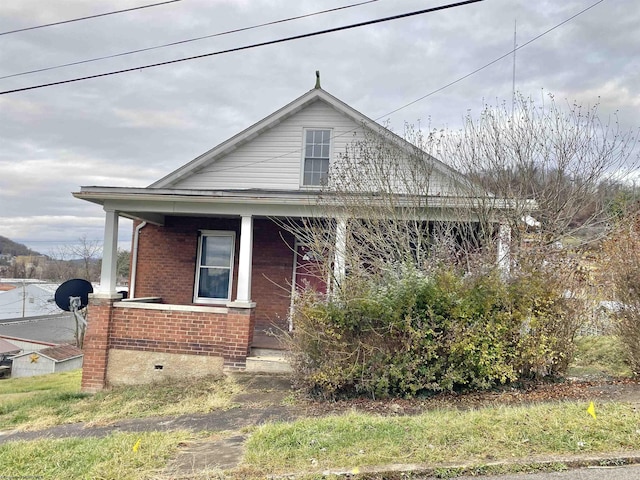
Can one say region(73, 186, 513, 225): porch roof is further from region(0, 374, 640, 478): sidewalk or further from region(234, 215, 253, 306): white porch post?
region(0, 374, 640, 478): sidewalk

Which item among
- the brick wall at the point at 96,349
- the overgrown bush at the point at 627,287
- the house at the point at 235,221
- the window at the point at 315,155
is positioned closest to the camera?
the overgrown bush at the point at 627,287

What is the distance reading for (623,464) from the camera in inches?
148

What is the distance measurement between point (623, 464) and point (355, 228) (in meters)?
4.96

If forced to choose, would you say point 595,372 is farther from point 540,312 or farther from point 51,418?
point 51,418

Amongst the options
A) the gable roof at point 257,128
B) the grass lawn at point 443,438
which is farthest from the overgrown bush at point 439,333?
the gable roof at point 257,128

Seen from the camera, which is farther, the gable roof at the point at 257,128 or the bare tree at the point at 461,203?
the gable roof at the point at 257,128

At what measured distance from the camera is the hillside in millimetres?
86469

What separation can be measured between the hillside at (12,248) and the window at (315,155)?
91.6 meters

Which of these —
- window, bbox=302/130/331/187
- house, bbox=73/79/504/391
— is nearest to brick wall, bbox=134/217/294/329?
house, bbox=73/79/504/391

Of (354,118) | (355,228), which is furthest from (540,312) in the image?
(354,118)

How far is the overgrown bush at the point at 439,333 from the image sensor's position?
245 inches

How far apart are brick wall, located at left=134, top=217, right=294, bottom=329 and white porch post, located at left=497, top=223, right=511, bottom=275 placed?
5193 mm

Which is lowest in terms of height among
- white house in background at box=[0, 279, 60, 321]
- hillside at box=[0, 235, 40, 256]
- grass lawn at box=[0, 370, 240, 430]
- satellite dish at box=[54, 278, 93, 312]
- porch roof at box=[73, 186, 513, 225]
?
white house in background at box=[0, 279, 60, 321]

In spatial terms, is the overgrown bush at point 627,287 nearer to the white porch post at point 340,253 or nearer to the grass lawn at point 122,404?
the white porch post at point 340,253
